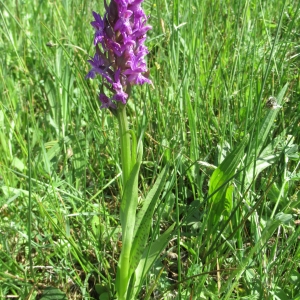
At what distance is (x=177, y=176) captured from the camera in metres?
1.64

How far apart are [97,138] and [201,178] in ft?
1.63

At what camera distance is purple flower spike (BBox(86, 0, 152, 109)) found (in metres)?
1.03

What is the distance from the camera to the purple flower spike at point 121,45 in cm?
103

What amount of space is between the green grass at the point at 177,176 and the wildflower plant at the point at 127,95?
64mm

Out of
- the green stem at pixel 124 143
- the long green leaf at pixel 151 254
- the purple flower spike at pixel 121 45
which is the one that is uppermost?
the purple flower spike at pixel 121 45

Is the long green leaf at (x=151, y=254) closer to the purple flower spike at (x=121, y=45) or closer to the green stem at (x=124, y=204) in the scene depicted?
the green stem at (x=124, y=204)

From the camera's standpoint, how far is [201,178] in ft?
4.87

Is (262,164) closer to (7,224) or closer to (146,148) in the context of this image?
(146,148)

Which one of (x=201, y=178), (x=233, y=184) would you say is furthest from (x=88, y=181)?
(x=233, y=184)

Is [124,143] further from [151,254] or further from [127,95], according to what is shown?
[151,254]

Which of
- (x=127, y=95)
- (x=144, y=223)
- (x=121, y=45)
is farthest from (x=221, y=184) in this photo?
(x=121, y=45)

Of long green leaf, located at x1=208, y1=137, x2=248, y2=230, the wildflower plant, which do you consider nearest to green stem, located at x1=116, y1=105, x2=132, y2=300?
the wildflower plant

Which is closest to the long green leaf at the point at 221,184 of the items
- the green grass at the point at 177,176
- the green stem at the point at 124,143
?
the green grass at the point at 177,176

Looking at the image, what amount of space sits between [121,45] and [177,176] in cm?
74
